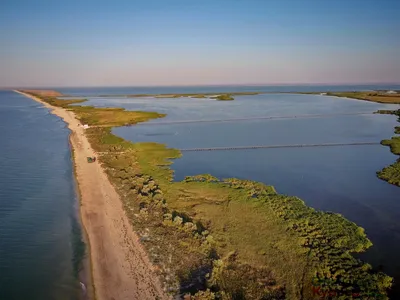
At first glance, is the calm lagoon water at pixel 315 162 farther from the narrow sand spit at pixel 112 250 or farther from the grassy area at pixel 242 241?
the narrow sand spit at pixel 112 250

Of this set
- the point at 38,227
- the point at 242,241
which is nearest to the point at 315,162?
the point at 242,241

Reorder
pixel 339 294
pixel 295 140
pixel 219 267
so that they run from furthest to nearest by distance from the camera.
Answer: pixel 295 140, pixel 219 267, pixel 339 294

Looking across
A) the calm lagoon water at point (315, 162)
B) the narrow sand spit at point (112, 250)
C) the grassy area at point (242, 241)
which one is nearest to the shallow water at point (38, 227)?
the narrow sand spit at point (112, 250)

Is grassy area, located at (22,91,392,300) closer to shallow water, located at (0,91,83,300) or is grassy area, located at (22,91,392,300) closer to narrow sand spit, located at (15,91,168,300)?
narrow sand spit, located at (15,91,168,300)

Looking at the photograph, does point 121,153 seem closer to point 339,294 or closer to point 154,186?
point 154,186

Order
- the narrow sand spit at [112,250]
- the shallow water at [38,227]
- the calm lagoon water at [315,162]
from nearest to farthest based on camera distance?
1. the narrow sand spit at [112,250]
2. the shallow water at [38,227]
3. the calm lagoon water at [315,162]

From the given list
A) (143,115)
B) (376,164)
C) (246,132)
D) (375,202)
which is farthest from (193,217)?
(143,115)
